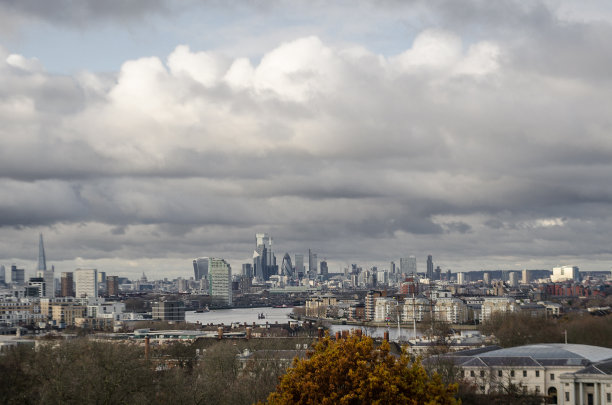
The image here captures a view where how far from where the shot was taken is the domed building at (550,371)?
170ft

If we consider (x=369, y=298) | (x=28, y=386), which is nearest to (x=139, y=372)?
(x=28, y=386)

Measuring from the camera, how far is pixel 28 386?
3594 centimetres

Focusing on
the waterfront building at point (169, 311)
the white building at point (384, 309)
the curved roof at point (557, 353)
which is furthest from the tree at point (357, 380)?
the white building at point (384, 309)

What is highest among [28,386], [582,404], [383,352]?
[383,352]

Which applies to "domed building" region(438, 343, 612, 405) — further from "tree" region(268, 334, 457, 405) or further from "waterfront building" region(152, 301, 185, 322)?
"waterfront building" region(152, 301, 185, 322)

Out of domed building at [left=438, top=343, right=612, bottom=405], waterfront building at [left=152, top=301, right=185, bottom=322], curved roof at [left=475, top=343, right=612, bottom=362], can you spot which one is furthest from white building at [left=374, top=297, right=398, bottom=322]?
domed building at [left=438, top=343, right=612, bottom=405]

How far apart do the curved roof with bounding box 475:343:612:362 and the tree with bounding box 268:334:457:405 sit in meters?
36.0

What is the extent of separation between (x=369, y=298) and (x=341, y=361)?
176311 millimetres

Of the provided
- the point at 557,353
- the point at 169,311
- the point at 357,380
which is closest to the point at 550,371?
the point at 557,353

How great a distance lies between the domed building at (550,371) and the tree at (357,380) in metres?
28.8

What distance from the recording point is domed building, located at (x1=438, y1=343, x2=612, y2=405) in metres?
51.8

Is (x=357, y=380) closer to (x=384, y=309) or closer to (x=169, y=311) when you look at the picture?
(x=169, y=311)

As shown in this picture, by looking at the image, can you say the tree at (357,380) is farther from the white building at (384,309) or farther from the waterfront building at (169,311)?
the white building at (384,309)

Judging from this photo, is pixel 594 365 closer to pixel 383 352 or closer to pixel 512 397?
pixel 512 397
